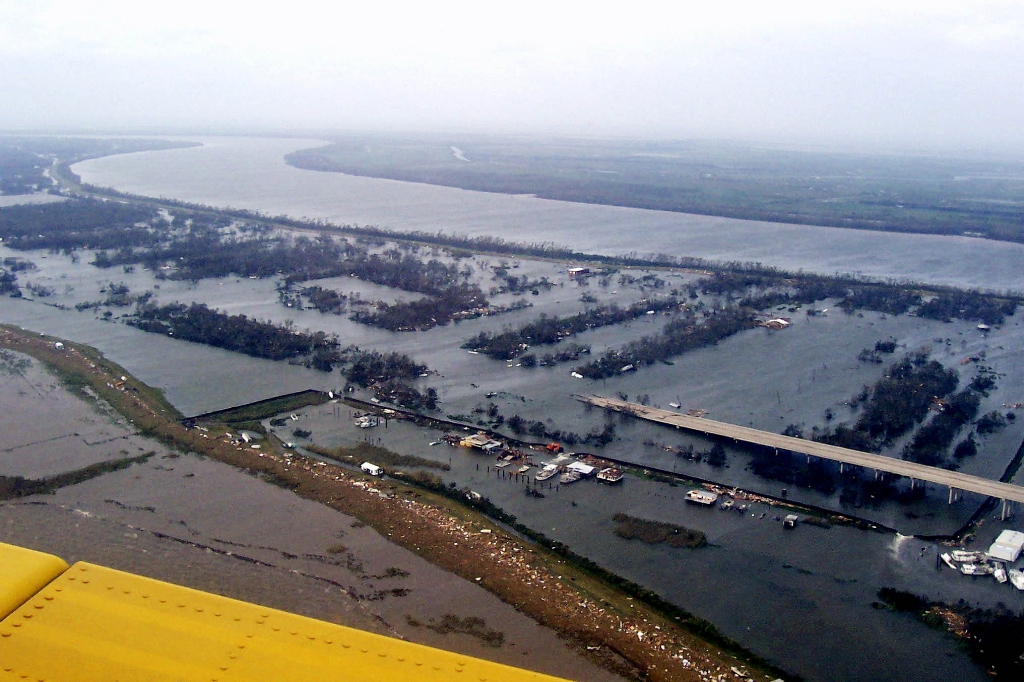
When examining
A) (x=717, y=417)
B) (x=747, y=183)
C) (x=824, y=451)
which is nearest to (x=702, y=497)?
(x=824, y=451)

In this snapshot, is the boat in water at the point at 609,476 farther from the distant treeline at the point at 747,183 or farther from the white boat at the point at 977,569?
the distant treeline at the point at 747,183

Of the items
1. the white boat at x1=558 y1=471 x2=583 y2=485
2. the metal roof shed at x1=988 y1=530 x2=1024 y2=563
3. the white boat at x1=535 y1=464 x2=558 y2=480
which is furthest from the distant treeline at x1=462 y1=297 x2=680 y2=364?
the metal roof shed at x1=988 y1=530 x2=1024 y2=563

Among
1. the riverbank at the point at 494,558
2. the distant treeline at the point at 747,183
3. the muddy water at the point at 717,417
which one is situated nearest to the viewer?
the riverbank at the point at 494,558

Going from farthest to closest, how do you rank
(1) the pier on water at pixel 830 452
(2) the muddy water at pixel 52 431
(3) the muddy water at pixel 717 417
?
(2) the muddy water at pixel 52 431
(1) the pier on water at pixel 830 452
(3) the muddy water at pixel 717 417

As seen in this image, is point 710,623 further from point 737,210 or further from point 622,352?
point 737,210

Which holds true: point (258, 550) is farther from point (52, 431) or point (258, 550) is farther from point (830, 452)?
point (830, 452)

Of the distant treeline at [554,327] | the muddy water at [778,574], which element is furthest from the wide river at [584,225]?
the muddy water at [778,574]

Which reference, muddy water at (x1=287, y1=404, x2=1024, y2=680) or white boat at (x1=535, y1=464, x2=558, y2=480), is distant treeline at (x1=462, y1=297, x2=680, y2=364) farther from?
muddy water at (x1=287, y1=404, x2=1024, y2=680)
